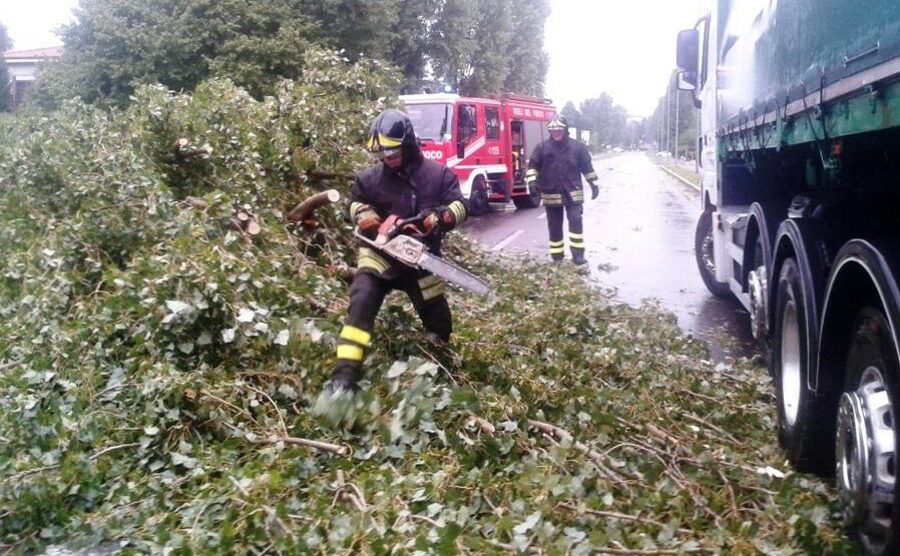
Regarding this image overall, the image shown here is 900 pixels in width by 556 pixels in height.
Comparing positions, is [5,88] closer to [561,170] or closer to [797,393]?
[561,170]

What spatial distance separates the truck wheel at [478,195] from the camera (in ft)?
62.9

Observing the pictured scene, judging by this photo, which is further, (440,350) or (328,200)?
(328,200)

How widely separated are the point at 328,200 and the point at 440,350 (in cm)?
242

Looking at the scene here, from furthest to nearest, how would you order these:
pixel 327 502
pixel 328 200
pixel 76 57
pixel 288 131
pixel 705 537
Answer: pixel 76 57 → pixel 288 131 → pixel 328 200 → pixel 327 502 → pixel 705 537

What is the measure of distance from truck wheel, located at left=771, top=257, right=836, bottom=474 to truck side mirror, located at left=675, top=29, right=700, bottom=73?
447 cm

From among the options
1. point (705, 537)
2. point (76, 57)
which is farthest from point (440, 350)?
point (76, 57)

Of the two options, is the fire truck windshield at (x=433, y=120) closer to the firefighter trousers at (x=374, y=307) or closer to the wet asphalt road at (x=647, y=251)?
the wet asphalt road at (x=647, y=251)

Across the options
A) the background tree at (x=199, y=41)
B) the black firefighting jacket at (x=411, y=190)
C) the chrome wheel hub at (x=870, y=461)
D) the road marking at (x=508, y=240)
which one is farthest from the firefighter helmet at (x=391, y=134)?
the background tree at (x=199, y=41)

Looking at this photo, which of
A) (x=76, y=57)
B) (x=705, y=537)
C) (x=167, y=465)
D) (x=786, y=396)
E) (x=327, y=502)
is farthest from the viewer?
(x=76, y=57)

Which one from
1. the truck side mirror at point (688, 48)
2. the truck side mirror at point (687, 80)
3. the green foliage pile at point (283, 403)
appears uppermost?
the truck side mirror at point (688, 48)

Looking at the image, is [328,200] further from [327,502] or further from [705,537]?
[705,537]

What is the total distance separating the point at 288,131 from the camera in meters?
8.55

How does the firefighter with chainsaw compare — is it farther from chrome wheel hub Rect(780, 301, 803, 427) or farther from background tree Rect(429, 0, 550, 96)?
background tree Rect(429, 0, 550, 96)

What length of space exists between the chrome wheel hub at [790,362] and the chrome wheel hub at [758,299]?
0.87 metres
